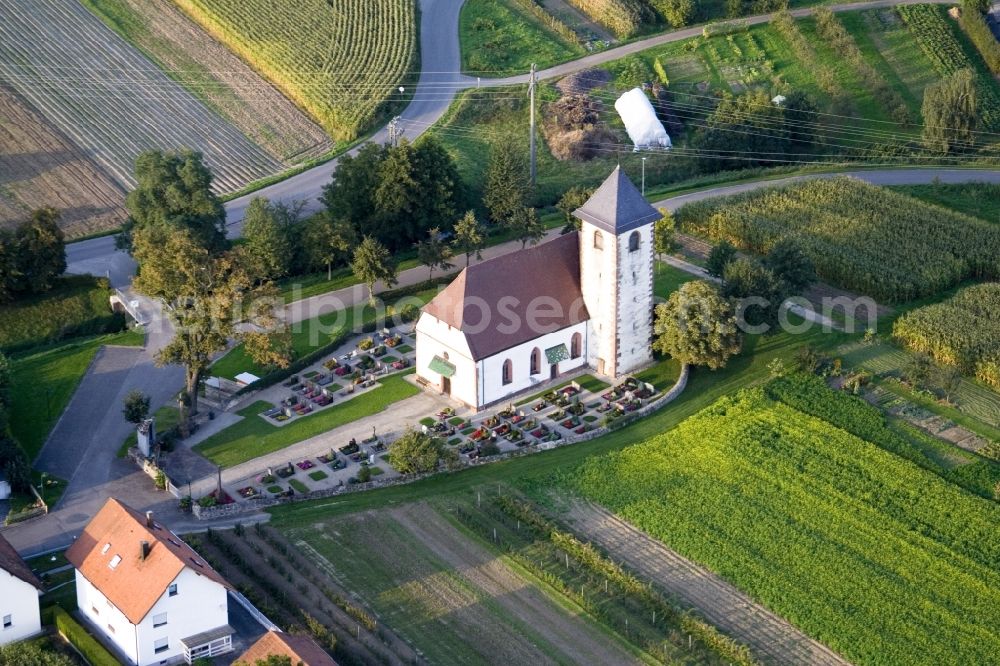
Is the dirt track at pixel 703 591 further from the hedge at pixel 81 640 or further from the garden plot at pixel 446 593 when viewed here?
the hedge at pixel 81 640

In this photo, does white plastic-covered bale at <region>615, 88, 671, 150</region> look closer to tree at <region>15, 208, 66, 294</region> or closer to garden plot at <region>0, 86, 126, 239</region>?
garden plot at <region>0, 86, 126, 239</region>

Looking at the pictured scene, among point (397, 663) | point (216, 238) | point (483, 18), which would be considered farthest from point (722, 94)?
point (397, 663)

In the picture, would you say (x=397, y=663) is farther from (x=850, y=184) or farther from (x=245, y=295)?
(x=850, y=184)

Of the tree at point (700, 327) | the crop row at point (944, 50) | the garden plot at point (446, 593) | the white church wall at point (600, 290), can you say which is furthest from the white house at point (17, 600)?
the crop row at point (944, 50)

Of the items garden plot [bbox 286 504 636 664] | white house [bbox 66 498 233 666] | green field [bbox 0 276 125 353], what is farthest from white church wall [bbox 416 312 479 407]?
white house [bbox 66 498 233 666]

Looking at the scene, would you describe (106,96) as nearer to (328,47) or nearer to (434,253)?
(328,47)
